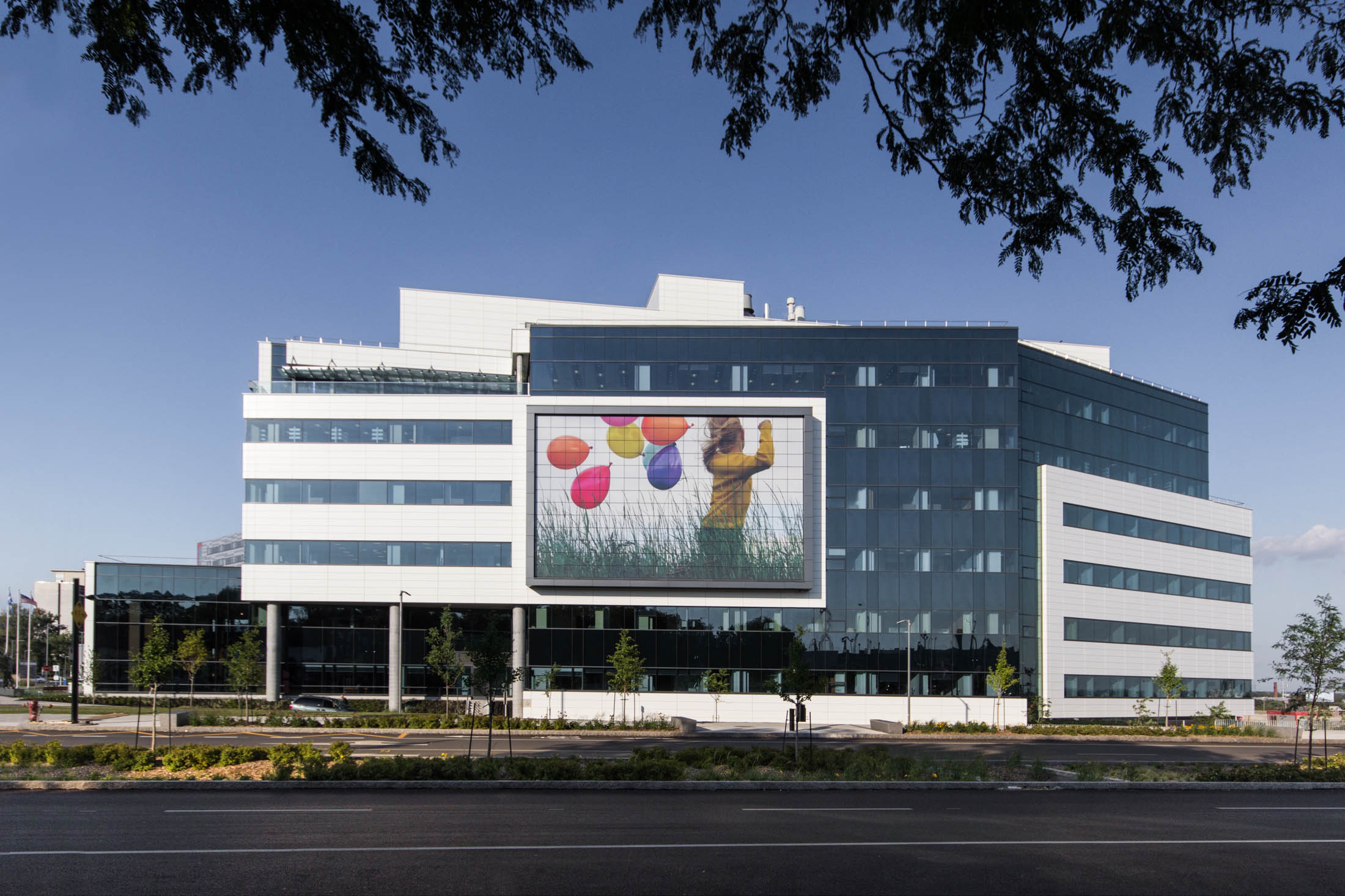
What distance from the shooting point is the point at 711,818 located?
58.1ft

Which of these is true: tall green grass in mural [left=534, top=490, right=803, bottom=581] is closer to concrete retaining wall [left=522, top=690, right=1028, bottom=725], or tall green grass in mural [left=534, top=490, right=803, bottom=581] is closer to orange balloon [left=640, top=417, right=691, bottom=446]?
orange balloon [left=640, top=417, right=691, bottom=446]

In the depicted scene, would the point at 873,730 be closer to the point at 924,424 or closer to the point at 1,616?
the point at 924,424

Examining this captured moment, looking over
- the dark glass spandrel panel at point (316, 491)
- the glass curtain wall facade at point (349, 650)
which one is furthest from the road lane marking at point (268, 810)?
the glass curtain wall facade at point (349, 650)

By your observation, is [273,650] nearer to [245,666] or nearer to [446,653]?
[245,666]

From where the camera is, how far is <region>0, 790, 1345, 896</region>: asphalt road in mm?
12211

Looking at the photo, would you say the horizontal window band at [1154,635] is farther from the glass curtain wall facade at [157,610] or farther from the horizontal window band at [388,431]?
the glass curtain wall facade at [157,610]

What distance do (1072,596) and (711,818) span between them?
47.6 meters

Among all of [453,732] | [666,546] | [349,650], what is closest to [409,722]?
[453,732]

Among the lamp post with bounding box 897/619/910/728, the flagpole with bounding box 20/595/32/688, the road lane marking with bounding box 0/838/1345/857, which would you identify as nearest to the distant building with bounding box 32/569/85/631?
the flagpole with bounding box 20/595/32/688

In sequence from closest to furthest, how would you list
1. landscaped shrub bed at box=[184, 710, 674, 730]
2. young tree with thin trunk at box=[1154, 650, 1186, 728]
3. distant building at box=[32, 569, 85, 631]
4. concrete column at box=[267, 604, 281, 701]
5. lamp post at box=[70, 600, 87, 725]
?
lamp post at box=[70, 600, 87, 725] → landscaped shrub bed at box=[184, 710, 674, 730] → young tree with thin trunk at box=[1154, 650, 1186, 728] → concrete column at box=[267, 604, 281, 701] → distant building at box=[32, 569, 85, 631]

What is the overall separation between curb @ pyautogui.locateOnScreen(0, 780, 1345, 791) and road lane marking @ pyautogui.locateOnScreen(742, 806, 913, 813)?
10.0 feet

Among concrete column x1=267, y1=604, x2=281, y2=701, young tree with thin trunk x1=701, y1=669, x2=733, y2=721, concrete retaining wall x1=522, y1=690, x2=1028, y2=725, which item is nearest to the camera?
concrete retaining wall x1=522, y1=690, x2=1028, y2=725

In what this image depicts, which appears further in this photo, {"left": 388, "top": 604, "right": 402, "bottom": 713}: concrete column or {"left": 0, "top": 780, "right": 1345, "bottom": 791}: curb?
{"left": 388, "top": 604, "right": 402, "bottom": 713}: concrete column

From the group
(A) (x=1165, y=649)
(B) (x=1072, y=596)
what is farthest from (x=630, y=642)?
(A) (x=1165, y=649)
